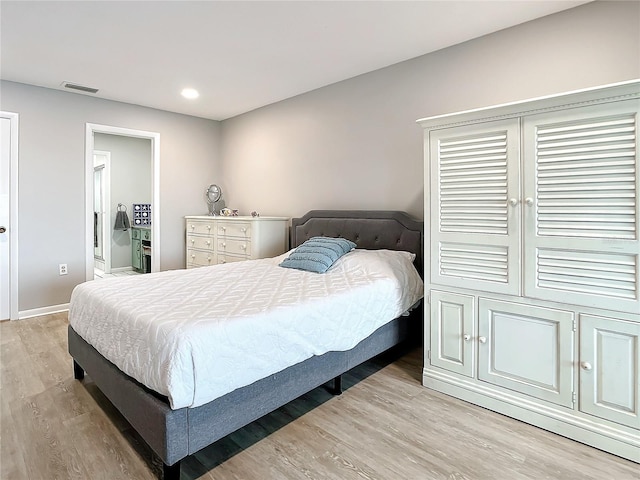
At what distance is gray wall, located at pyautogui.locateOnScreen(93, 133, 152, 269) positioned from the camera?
6336 millimetres

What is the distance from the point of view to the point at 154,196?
15.6 ft

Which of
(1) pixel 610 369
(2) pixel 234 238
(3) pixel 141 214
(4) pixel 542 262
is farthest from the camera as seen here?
(3) pixel 141 214

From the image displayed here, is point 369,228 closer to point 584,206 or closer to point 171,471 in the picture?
point 584,206

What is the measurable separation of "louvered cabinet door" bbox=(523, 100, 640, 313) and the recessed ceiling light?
3317mm

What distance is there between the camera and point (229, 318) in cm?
164

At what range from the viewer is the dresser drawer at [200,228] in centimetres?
453

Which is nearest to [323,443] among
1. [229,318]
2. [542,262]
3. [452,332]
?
[229,318]

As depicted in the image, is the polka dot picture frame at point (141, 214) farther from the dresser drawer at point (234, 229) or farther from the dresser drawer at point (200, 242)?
the dresser drawer at point (234, 229)

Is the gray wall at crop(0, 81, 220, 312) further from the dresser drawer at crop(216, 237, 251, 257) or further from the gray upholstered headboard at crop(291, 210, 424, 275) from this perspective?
the gray upholstered headboard at crop(291, 210, 424, 275)

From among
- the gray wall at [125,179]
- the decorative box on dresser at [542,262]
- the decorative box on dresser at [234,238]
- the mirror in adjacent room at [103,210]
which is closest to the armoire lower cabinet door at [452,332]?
the decorative box on dresser at [542,262]

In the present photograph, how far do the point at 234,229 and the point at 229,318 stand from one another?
2632 mm

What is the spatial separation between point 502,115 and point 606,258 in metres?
0.91

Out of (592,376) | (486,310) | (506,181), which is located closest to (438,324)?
(486,310)

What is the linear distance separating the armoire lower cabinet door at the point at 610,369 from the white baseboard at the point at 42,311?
15.6 feet
